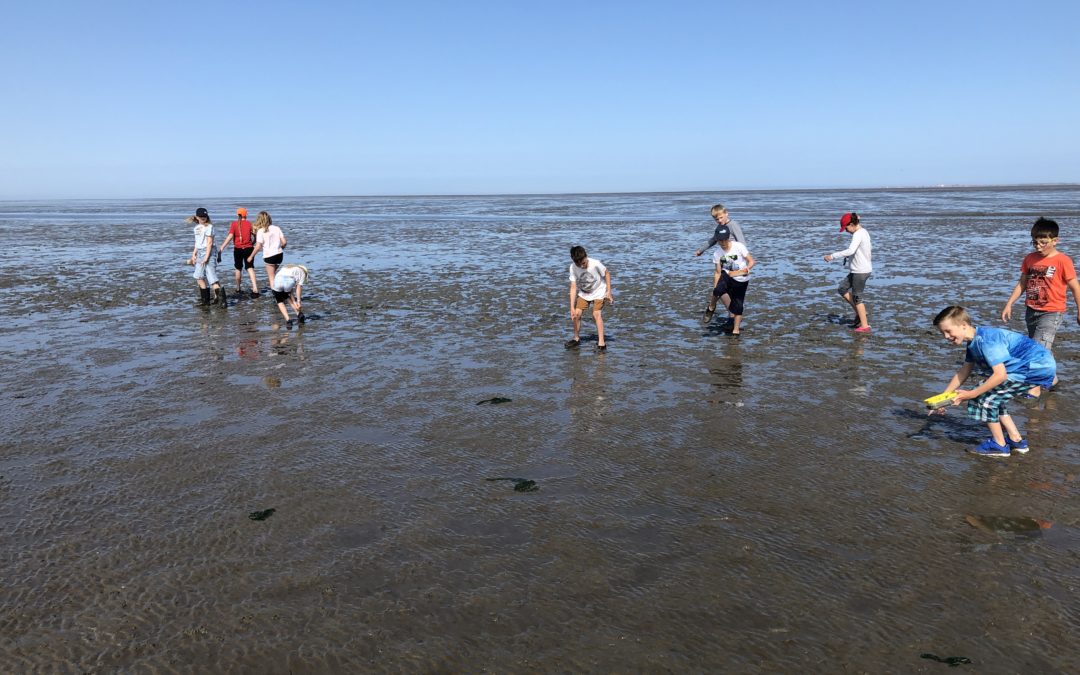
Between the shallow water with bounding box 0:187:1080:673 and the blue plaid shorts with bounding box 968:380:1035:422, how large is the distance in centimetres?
43

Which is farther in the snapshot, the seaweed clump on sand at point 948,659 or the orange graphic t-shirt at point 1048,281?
the orange graphic t-shirt at point 1048,281

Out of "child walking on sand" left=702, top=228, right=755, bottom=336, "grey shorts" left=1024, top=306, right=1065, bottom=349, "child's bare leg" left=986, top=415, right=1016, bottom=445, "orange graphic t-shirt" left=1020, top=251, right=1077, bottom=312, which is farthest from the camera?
"child walking on sand" left=702, top=228, right=755, bottom=336

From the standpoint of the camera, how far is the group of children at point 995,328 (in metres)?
5.58

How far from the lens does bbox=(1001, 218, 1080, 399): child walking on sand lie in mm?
6859

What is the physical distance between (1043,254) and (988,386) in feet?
8.66

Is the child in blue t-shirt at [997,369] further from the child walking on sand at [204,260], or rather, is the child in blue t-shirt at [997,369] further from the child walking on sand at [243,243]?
the child walking on sand at [243,243]

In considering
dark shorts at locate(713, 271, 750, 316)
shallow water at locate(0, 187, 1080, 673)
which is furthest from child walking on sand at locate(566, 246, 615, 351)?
dark shorts at locate(713, 271, 750, 316)

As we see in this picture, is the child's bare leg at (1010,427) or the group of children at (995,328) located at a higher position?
the group of children at (995,328)

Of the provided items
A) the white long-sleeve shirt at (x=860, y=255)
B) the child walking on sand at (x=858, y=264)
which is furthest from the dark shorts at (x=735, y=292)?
the white long-sleeve shirt at (x=860, y=255)

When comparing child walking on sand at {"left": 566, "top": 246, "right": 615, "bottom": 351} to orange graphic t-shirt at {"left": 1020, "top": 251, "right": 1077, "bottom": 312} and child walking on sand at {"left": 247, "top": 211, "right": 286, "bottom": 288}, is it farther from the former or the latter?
child walking on sand at {"left": 247, "top": 211, "right": 286, "bottom": 288}

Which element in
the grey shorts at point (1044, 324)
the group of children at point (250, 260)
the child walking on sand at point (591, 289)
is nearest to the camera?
the grey shorts at point (1044, 324)

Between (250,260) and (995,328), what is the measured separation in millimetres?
13809

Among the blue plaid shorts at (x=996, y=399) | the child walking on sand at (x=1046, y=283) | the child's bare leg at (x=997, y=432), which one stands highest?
the child walking on sand at (x=1046, y=283)

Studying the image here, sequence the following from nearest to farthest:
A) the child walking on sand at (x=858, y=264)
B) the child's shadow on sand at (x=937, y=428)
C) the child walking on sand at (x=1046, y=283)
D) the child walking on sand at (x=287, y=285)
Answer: the child's shadow on sand at (x=937, y=428) < the child walking on sand at (x=1046, y=283) < the child walking on sand at (x=858, y=264) < the child walking on sand at (x=287, y=285)
